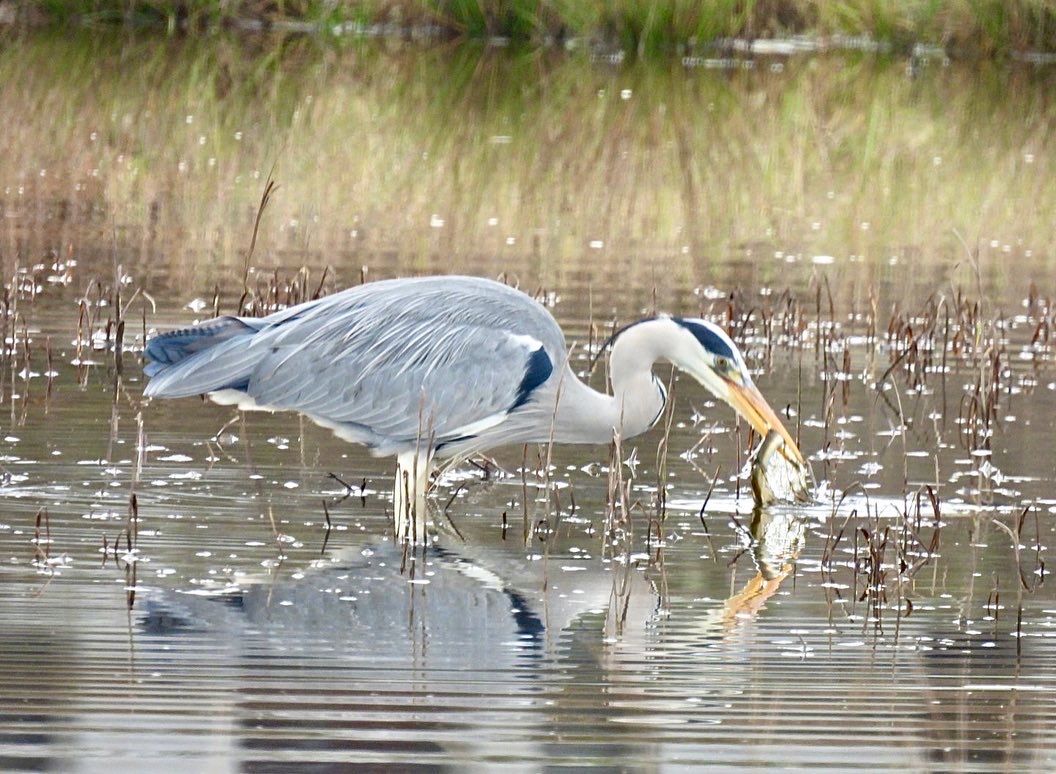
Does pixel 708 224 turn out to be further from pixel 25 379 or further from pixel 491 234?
pixel 25 379

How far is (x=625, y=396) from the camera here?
24.9 feet

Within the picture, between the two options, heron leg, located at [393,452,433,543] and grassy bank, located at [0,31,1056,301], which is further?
grassy bank, located at [0,31,1056,301]

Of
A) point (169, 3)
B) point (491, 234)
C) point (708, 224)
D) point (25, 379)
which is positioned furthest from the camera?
point (169, 3)

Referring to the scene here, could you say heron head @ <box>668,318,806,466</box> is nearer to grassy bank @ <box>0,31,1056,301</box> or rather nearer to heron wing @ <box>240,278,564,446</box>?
heron wing @ <box>240,278,564,446</box>

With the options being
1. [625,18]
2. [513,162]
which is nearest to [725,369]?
[513,162]

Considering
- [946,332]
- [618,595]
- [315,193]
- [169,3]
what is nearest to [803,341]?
[946,332]

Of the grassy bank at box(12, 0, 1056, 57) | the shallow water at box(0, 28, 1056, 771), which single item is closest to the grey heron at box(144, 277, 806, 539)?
the shallow water at box(0, 28, 1056, 771)

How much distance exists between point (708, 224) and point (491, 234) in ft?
6.29

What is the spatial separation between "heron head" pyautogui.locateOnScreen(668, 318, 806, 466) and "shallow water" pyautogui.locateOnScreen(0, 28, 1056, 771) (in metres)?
0.34

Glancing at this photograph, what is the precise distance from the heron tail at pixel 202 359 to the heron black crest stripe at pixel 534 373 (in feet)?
3.05

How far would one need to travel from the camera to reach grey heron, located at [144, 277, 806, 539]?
7.42 metres

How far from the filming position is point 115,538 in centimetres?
688

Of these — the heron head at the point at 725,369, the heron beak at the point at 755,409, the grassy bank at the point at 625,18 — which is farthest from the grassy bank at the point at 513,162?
the heron beak at the point at 755,409

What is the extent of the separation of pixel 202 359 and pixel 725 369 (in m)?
1.80
